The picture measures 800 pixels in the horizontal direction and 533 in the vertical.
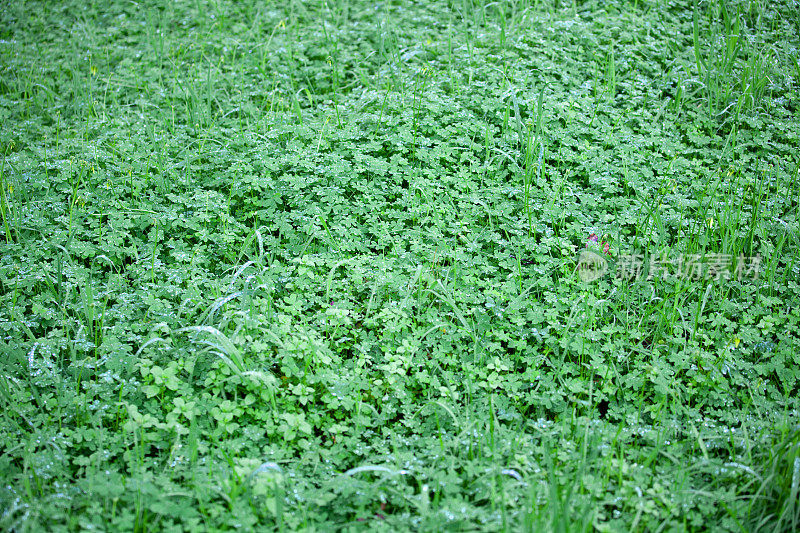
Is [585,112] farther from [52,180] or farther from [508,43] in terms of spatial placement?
[52,180]

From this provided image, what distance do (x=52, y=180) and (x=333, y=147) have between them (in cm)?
218

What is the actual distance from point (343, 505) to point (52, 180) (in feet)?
11.3

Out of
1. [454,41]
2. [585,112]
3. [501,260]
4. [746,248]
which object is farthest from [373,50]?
[746,248]

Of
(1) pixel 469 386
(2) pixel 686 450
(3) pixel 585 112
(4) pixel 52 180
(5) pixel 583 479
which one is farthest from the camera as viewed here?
(3) pixel 585 112

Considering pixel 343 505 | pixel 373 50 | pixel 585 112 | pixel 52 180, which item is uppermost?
pixel 373 50

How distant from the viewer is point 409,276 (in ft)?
12.7

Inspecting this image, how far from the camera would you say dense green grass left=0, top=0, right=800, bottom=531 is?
278 centimetres

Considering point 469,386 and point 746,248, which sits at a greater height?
point 746,248

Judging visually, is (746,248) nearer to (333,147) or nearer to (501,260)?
(501,260)

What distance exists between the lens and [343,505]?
2.77 meters

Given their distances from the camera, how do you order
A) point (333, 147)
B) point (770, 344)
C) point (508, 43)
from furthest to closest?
point (508, 43)
point (333, 147)
point (770, 344)

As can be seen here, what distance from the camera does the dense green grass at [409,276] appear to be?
2783 mm

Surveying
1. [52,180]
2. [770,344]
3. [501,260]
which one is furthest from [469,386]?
[52,180]

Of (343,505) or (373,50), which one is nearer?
(343,505)
